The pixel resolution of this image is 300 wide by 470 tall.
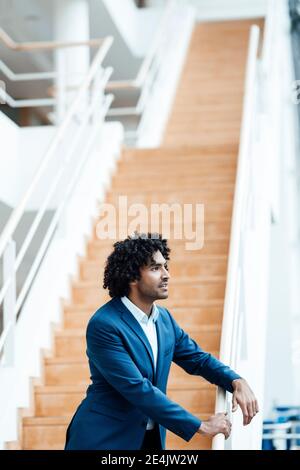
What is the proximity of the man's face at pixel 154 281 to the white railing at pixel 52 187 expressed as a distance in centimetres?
157

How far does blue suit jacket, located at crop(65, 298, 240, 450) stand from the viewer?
8.59 ft

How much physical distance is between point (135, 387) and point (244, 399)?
16.3 inches

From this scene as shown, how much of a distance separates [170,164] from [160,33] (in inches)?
154

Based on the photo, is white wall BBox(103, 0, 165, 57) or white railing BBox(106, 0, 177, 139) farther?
white wall BBox(103, 0, 165, 57)

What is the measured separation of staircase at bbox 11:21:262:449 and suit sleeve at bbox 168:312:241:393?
43.9 inches

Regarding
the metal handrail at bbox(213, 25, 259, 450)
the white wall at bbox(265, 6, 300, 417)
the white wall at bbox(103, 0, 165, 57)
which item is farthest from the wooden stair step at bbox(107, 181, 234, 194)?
the white wall at bbox(103, 0, 165, 57)

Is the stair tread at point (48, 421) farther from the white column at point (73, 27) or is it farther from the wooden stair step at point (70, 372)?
the white column at point (73, 27)

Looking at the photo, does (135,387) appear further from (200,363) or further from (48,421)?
(48,421)

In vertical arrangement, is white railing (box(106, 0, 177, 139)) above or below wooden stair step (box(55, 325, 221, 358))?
above

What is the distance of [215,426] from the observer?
2.69m

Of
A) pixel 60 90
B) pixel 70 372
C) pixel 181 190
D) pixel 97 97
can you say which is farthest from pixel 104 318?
pixel 60 90

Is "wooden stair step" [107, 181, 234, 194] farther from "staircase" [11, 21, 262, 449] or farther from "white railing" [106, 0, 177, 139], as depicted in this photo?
"white railing" [106, 0, 177, 139]

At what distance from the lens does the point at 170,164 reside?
23.2 feet

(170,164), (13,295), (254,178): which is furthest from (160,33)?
(13,295)
